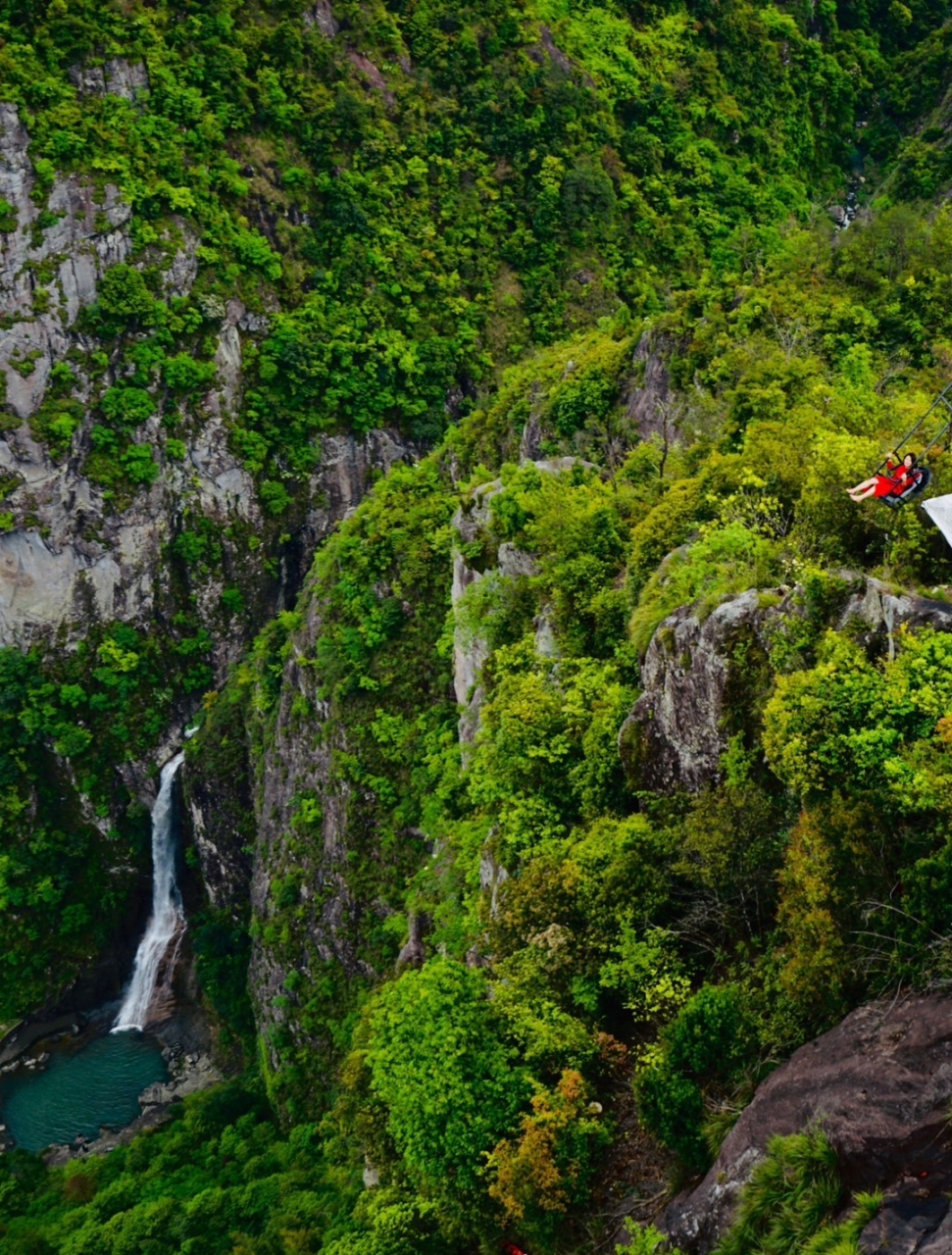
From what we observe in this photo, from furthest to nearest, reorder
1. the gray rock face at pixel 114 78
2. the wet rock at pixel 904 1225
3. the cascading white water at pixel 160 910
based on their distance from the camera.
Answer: the gray rock face at pixel 114 78
the cascading white water at pixel 160 910
the wet rock at pixel 904 1225

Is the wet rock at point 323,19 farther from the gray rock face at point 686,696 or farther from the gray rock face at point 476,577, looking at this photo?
the gray rock face at point 686,696

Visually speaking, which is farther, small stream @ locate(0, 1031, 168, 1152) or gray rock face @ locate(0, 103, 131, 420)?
gray rock face @ locate(0, 103, 131, 420)

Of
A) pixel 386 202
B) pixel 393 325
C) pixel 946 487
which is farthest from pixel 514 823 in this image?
pixel 386 202

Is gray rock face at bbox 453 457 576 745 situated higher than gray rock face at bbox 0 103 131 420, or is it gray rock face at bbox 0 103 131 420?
gray rock face at bbox 0 103 131 420

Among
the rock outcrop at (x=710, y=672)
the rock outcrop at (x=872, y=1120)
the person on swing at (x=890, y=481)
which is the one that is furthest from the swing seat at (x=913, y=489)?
the rock outcrop at (x=872, y=1120)

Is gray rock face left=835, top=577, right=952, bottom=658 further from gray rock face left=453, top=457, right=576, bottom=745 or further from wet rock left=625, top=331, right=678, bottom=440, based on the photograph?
wet rock left=625, top=331, right=678, bottom=440

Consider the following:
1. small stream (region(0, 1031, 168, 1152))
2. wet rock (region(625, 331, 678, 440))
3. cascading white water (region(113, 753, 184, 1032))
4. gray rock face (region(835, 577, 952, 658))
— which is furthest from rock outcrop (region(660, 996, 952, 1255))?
cascading white water (region(113, 753, 184, 1032))

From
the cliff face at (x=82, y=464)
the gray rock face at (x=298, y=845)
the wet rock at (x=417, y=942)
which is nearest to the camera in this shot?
the wet rock at (x=417, y=942)
